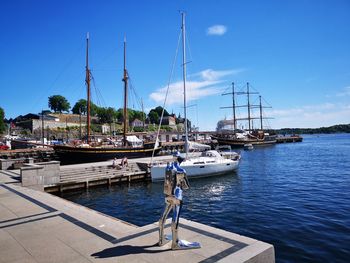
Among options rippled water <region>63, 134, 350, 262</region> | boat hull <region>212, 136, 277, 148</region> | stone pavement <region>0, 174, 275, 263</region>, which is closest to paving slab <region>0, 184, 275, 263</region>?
stone pavement <region>0, 174, 275, 263</region>

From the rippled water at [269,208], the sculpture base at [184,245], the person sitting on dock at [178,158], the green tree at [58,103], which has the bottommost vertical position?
the rippled water at [269,208]

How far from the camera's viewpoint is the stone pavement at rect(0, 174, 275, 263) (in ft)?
19.5

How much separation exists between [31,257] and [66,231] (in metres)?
1.77

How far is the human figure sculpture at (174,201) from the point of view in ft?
20.9

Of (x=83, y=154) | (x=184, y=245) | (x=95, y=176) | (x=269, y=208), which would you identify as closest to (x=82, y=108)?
(x=83, y=154)

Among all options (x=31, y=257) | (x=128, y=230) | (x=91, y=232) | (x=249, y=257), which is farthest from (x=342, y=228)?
(x=31, y=257)

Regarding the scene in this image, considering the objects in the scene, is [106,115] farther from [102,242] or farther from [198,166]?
[102,242]

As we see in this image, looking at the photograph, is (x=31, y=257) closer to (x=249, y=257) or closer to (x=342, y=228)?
(x=249, y=257)

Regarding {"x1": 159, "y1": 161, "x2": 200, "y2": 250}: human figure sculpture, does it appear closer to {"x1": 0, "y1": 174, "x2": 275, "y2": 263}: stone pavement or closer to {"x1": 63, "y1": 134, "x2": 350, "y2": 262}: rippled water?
{"x1": 0, "y1": 174, "x2": 275, "y2": 263}: stone pavement

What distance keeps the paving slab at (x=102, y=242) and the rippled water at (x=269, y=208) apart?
3.80 meters

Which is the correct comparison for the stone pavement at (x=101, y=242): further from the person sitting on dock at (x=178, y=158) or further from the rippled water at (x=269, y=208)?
the rippled water at (x=269, y=208)

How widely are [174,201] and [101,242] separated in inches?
89.6

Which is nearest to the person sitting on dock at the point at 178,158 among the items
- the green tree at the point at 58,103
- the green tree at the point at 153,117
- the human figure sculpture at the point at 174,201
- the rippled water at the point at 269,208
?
the human figure sculpture at the point at 174,201

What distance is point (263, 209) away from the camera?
51.4ft
